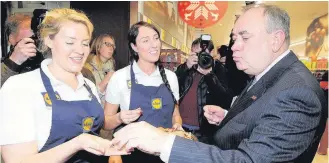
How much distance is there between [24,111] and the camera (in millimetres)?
1174

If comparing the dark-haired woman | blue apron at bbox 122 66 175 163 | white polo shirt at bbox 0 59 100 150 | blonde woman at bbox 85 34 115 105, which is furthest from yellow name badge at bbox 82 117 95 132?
blonde woman at bbox 85 34 115 105

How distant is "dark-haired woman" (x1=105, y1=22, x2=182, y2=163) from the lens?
2.10 metres

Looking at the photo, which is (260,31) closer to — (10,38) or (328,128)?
(10,38)

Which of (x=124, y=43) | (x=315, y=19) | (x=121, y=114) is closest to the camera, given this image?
(x=121, y=114)

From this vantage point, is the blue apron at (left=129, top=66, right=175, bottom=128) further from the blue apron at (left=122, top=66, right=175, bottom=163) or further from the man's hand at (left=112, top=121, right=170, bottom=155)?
the man's hand at (left=112, top=121, right=170, bottom=155)

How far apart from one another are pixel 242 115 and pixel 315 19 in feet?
34.9

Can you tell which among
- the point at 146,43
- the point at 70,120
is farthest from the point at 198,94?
the point at 70,120

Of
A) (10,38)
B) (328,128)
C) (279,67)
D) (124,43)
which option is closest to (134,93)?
(10,38)

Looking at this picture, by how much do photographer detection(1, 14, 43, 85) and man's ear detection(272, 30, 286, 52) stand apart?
1530mm

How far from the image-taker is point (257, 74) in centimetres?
135

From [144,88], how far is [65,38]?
84 centimetres

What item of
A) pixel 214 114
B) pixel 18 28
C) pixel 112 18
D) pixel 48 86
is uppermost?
pixel 112 18

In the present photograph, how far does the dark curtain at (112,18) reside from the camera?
12.8 feet

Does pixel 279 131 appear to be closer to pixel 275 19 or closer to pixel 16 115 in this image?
pixel 275 19
